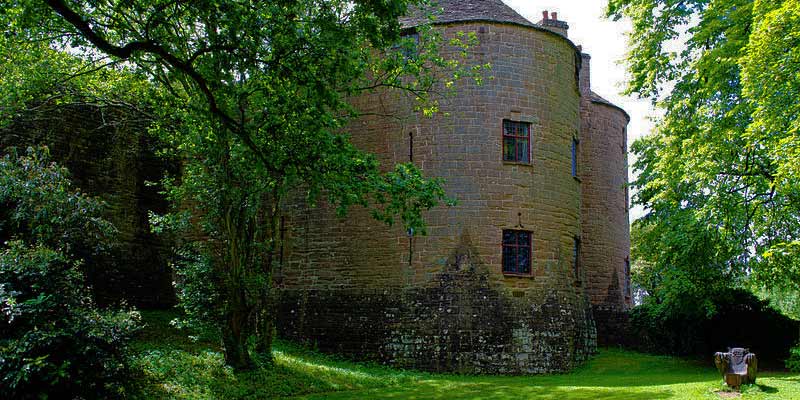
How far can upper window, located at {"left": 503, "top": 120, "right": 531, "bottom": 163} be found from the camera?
20891 mm

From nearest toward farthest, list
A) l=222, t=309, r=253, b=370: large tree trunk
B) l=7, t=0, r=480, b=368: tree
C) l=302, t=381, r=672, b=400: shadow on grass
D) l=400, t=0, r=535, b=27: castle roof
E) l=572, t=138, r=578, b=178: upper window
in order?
l=7, t=0, r=480, b=368: tree < l=302, t=381, r=672, b=400: shadow on grass < l=222, t=309, r=253, b=370: large tree trunk < l=400, t=0, r=535, b=27: castle roof < l=572, t=138, r=578, b=178: upper window

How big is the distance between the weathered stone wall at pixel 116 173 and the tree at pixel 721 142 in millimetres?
14874

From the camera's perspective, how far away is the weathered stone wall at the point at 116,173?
65.8 feet

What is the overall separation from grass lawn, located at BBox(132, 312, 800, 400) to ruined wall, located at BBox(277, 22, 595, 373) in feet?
2.97

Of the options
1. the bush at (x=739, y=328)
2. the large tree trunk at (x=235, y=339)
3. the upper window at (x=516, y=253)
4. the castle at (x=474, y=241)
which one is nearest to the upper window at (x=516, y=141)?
the castle at (x=474, y=241)

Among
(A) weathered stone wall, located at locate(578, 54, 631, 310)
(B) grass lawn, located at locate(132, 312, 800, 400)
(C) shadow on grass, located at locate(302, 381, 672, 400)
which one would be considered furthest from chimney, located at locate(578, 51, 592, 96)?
(C) shadow on grass, located at locate(302, 381, 672, 400)

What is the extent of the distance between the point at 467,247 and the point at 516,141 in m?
3.52

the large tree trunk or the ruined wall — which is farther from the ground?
the ruined wall

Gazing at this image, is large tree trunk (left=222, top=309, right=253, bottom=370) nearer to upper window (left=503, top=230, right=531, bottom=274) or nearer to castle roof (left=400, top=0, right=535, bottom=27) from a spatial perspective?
upper window (left=503, top=230, right=531, bottom=274)

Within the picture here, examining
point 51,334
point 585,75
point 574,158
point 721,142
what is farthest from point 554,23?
point 51,334

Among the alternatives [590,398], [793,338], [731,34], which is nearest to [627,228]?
[793,338]

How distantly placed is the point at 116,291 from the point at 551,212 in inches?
510

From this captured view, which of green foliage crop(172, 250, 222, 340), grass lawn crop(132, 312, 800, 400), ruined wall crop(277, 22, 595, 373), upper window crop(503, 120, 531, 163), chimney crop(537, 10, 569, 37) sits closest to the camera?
grass lawn crop(132, 312, 800, 400)

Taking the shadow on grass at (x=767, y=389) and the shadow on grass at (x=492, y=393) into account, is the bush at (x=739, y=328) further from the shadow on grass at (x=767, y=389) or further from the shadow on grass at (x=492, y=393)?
the shadow on grass at (x=492, y=393)
